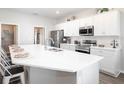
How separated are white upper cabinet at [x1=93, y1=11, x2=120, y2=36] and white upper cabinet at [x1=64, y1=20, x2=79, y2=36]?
3.58ft

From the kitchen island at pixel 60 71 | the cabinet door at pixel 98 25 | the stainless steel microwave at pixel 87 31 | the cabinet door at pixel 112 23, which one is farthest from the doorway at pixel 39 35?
the kitchen island at pixel 60 71

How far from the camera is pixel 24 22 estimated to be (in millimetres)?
6000

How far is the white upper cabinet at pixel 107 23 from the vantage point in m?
3.47

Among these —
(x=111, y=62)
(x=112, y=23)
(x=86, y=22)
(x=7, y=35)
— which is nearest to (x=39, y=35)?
(x=7, y=35)

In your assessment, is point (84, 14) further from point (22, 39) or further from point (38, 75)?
point (38, 75)

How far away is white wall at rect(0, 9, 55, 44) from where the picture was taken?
5.41m

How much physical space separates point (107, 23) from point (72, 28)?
6.42 ft

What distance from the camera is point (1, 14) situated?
17.2 ft

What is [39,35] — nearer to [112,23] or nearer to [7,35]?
[7,35]

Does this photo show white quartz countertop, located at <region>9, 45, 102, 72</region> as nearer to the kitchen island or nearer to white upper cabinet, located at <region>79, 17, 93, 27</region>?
the kitchen island

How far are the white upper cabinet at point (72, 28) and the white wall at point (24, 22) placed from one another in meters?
1.82
